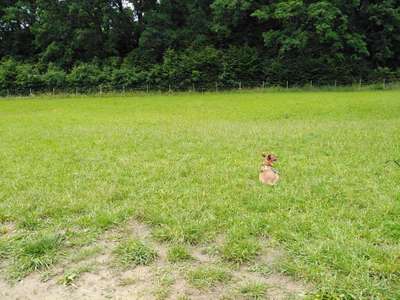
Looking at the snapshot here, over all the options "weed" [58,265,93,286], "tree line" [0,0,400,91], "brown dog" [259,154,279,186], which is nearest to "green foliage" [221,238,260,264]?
"weed" [58,265,93,286]

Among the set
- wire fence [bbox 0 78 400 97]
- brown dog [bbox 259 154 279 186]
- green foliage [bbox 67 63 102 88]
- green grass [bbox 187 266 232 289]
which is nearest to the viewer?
green grass [bbox 187 266 232 289]

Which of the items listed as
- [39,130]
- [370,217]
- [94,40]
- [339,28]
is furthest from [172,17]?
[370,217]

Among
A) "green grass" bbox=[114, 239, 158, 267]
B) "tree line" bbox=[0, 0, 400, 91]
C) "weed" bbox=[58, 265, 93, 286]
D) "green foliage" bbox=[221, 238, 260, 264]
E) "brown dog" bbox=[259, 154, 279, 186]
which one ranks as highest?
"tree line" bbox=[0, 0, 400, 91]

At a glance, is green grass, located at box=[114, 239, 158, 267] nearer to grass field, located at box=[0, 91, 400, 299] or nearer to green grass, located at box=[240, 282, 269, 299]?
grass field, located at box=[0, 91, 400, 299]

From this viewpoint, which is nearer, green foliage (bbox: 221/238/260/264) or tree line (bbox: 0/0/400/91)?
green foliage (bbox: 221/238/260/264)

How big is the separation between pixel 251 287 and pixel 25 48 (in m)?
40.2

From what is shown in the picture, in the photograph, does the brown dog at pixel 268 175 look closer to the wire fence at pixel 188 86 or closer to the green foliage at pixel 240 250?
the green foliage at pixel 240 250

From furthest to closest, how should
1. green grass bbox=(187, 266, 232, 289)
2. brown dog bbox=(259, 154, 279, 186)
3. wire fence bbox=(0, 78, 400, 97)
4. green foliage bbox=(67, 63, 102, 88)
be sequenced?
green foliage bbox=(67, 63, 102, 88) → wire fence bbox=(0, 78, 400, 97) → brown dog bbox=(259, 154, 279, 186) → green grass bbox=(187, 266, 232, 289)

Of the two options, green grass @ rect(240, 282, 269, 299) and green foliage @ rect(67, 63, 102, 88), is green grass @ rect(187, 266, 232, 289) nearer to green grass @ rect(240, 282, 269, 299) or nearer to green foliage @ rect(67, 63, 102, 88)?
green grass @ rect(240, 282, 269, 299)

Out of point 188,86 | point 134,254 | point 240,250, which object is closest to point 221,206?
point 240,250

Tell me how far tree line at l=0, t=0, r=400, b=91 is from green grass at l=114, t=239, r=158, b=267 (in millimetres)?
25749

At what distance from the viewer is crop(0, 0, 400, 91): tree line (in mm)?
27328

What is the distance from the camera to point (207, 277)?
7.68 ft

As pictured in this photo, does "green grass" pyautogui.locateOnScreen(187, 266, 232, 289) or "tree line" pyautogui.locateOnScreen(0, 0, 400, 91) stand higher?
"tree line" pyautogui.locateOnScreen(0, 0, 400, 91)
